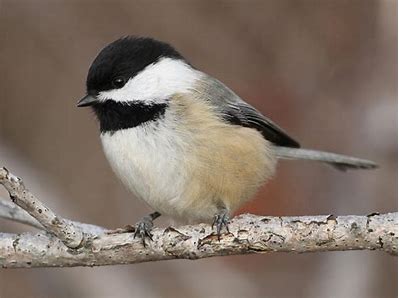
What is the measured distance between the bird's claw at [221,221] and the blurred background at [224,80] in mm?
1341

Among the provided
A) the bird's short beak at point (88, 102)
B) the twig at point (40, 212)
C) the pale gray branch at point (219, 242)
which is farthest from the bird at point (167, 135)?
the twig at point (40, 212)

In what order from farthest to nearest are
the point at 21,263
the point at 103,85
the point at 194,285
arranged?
the point at 194,285, the point at 103,85, the point at 21,263

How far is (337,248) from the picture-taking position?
1947 mm

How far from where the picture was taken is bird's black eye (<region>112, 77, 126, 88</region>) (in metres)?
2.46

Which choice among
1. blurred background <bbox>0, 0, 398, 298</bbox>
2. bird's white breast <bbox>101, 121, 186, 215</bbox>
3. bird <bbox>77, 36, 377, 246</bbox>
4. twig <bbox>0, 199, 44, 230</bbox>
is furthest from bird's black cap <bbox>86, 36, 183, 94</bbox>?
blurred background <bbox>0, 0, 398, 298</bbox>

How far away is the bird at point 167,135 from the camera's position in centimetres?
238

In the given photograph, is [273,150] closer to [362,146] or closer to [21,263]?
[362,146]

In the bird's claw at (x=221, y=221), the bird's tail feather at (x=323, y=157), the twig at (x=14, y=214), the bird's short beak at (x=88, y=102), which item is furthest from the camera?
the bird's tail feather at (x=323, y=157)

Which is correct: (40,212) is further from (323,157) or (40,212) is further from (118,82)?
(323,157)

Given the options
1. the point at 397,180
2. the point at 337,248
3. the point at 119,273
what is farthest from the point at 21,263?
the point at 397,180

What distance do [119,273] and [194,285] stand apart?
60cm

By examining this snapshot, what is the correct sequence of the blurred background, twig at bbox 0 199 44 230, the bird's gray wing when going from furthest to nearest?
the blurred background, the bird's gray wing, twig at bbox 0 199 44 230

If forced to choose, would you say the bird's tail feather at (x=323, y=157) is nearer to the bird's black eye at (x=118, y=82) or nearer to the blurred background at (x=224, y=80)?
the blurred background at (x=224, y=80)

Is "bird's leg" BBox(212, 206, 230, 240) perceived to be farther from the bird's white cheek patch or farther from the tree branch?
the bird's white cheek patch
